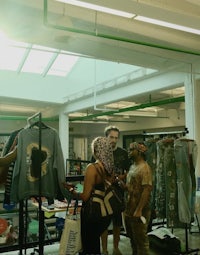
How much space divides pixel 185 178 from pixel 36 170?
1.91 meters

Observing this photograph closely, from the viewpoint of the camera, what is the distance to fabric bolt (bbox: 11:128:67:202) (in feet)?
9.75

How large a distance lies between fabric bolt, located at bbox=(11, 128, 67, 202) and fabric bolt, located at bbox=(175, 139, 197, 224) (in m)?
1.55

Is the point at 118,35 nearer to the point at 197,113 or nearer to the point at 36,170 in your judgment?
the point at 197,113

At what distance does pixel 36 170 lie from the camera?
3.04 meters

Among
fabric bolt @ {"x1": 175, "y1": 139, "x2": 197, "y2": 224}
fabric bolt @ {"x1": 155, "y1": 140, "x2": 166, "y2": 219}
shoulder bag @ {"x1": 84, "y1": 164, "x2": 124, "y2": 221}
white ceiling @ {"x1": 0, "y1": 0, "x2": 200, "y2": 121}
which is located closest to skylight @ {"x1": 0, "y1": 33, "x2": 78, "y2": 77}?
white ceiling @ {"x1": 0, "y1": 0, "x2": 200, "y2": 121}

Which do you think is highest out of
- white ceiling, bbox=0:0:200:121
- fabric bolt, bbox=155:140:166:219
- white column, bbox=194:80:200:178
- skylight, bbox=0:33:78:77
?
skylight, bbox=0:33:78:77

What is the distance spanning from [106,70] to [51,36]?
3374mm

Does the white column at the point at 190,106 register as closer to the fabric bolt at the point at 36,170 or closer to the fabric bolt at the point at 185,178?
the fabric bolt at the point at 185,178

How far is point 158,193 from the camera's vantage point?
4078mm

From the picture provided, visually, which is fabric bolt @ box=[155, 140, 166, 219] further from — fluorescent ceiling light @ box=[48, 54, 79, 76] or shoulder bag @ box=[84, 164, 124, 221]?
fluorescent ceiling light @ box=[48, 54, 79, 76]

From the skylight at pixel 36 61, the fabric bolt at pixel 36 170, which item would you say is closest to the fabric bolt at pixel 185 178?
the fabric bolt at pixel 36 170

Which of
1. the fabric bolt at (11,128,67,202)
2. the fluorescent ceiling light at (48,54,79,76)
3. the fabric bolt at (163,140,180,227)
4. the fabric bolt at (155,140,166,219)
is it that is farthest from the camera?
the fluorescent ceiling light at (48,54,79,76)

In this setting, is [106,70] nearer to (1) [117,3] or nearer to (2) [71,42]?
(2) [71,42]

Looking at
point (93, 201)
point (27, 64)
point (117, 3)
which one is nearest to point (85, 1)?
point (117, 3)
